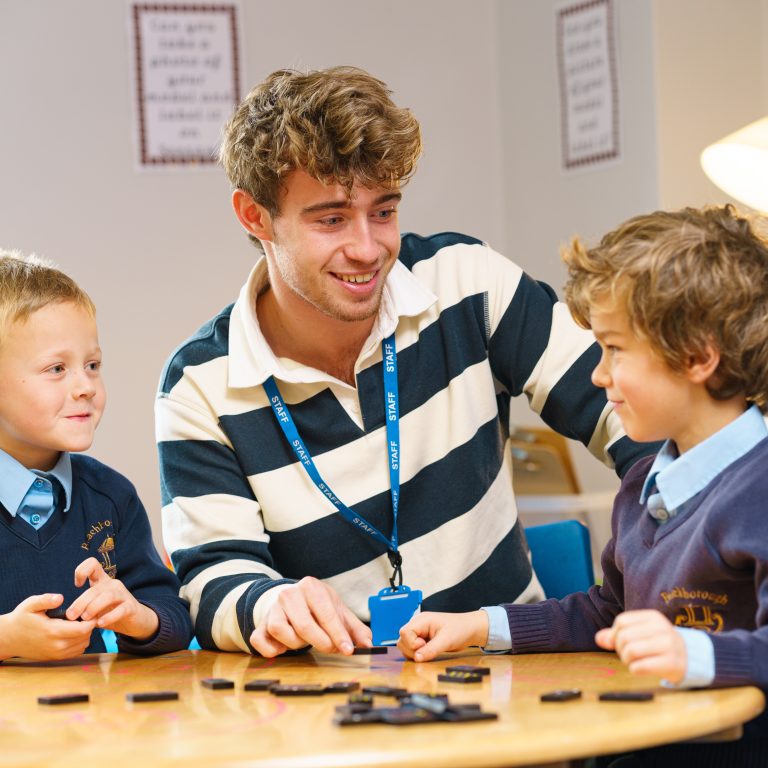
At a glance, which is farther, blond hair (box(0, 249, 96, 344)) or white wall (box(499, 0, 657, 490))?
white wall (box(499, 0, 657, 490))

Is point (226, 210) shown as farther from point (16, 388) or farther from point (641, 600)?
point (641, 600)

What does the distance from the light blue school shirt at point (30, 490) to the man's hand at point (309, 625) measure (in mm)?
468

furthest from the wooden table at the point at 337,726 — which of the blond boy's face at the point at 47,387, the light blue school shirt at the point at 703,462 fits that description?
the blond boy's face at the point at 47,387

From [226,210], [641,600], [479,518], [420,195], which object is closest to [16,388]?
[479,518]

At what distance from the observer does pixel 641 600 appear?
1558 mm

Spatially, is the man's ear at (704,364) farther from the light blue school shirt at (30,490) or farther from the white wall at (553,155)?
the white wall at (553,155)

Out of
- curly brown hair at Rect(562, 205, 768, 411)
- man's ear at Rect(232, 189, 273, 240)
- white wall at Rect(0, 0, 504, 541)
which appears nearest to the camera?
curly brown hair at Rect(562, 205, 768, 411)

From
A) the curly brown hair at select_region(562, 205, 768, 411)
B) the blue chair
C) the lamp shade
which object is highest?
the lamp shade

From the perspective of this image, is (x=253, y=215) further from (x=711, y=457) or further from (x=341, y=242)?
(x=711, y=457)

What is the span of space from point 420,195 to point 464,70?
19.8 inches

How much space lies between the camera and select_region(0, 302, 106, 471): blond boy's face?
1972 millimetres

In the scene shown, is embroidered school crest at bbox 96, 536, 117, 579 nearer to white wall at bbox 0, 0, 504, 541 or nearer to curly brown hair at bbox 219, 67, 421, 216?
curly brown hair at bbox 219, 67, 421, 216

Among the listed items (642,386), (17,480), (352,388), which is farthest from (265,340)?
(642,386)

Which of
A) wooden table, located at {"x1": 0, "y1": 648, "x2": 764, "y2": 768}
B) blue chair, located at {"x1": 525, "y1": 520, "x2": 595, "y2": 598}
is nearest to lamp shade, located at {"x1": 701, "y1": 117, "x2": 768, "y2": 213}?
blue chair, located at {"x1": 525, "y1": 520, "x2": 595, "y2": 598}
